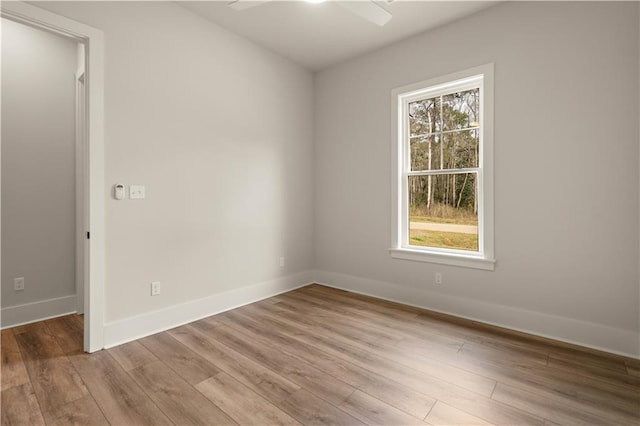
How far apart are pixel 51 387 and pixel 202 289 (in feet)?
4.41

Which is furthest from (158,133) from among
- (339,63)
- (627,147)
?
(627,147)

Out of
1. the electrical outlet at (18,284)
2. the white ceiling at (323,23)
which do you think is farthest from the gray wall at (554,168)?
the electrical outlet at (18,284)

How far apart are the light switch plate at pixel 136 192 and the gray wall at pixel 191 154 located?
42 millimetres

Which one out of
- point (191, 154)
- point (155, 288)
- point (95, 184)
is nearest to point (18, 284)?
point (155, 288)

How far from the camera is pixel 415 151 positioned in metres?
3.56

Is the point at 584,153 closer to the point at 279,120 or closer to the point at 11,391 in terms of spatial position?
the point at 279,120

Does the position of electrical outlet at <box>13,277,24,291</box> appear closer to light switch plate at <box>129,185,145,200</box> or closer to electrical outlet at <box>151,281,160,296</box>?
electrical outlet at <box>151,281,160,296</box>

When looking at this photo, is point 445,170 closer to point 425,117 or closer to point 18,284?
point 425,117

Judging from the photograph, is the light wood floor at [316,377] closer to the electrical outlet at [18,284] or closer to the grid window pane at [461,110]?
the electrical outlet at [18,284]

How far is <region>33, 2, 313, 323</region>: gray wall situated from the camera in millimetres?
2572

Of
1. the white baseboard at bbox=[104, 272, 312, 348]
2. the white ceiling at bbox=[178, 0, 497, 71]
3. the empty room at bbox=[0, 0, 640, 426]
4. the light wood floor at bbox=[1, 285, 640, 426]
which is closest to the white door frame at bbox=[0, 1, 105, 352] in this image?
the empty room at bbox=[0, 0, 640, 426]

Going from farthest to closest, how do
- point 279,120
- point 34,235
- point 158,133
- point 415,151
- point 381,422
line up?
point 279,120
point 415,151
point 34,235
point 158,133
point 381,422

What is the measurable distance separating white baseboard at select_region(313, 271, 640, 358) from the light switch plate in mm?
2592

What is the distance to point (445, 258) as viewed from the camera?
324 centimetres
